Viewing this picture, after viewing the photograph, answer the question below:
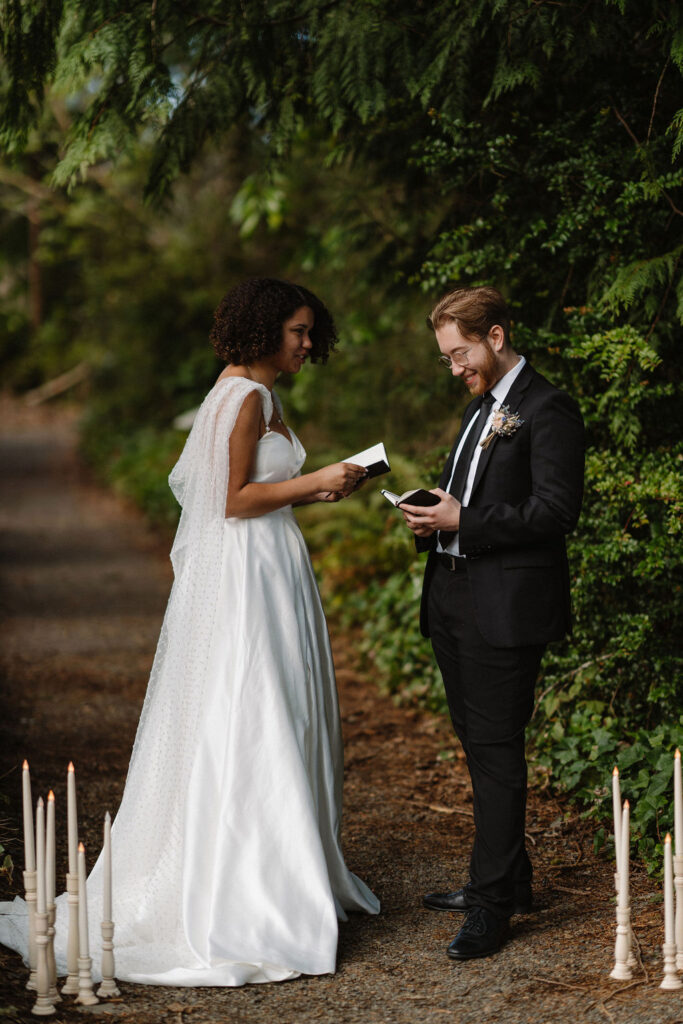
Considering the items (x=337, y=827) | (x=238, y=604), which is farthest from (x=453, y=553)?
(x=337, y=827)

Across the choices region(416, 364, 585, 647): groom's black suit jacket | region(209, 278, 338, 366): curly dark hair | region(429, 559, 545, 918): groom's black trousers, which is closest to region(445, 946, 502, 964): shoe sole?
region(429, 559, 545, 918): groom's black trousers

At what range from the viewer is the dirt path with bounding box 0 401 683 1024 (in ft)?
10.7

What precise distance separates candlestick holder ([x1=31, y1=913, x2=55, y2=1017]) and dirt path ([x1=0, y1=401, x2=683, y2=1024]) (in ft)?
0.17

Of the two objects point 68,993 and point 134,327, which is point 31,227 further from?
point 68,993

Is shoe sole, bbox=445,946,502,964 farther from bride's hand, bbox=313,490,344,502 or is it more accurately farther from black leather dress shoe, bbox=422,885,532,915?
bride's hand, bbox=313,490,344,502

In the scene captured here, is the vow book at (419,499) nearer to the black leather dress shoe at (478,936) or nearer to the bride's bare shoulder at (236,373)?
the bride's bare shoulder at (236,373)

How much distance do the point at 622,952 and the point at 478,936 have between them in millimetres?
533

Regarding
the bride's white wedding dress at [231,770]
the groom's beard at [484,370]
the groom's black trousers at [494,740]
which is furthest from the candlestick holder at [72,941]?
the groom's beard at [484,370]

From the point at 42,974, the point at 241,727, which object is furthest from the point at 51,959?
the point at 241,727

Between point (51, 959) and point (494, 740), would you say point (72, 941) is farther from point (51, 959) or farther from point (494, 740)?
point (494, 740)

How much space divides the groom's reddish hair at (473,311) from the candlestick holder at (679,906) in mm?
1762

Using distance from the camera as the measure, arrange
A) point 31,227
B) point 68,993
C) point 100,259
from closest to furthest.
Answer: point 68,993 < point 100,259 < point 31,227

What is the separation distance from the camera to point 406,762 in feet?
20.2

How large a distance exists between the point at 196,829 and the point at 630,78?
3922 mm
